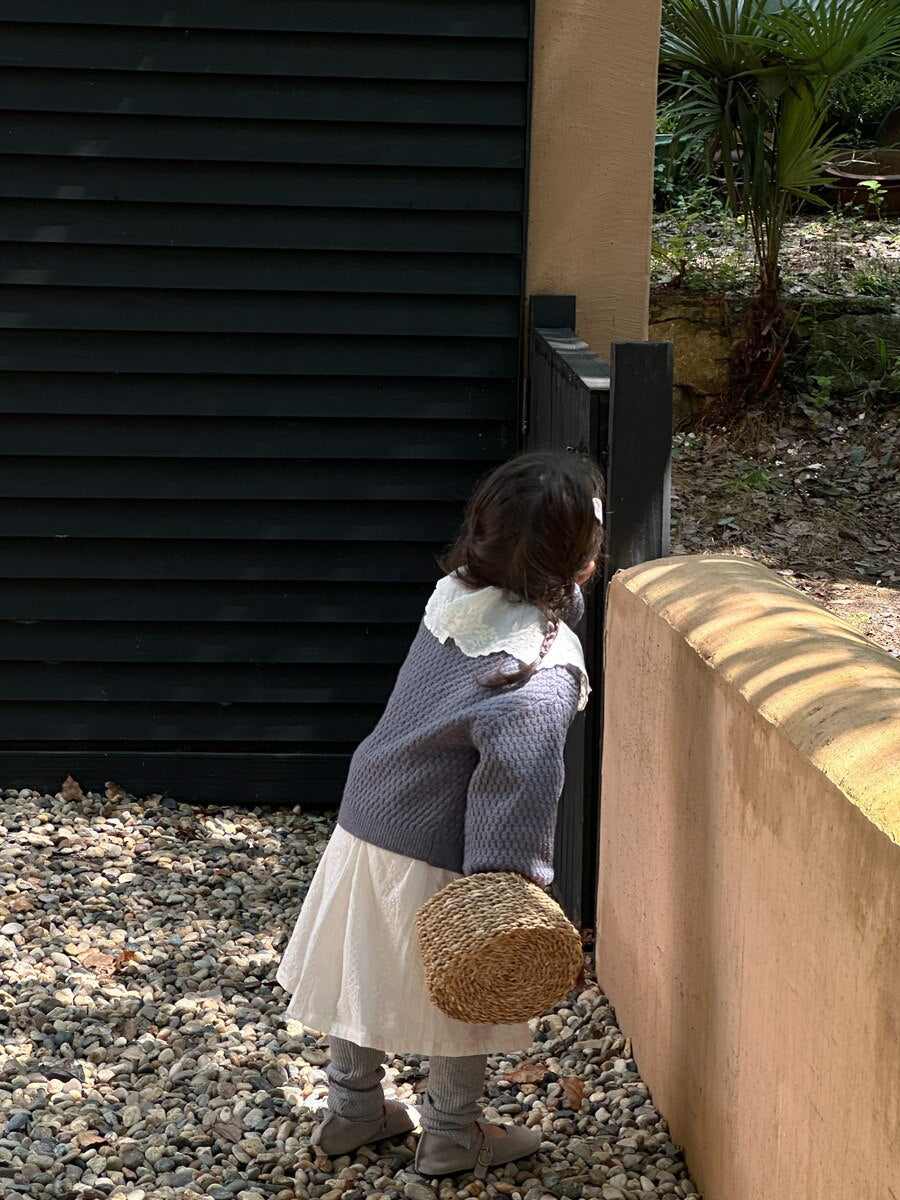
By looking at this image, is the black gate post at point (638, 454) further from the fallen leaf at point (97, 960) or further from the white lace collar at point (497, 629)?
the fallen leaf at point (97, 960)

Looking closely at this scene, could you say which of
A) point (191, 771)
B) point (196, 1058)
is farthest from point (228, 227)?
point (196, 1058)

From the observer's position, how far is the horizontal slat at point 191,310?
426cm

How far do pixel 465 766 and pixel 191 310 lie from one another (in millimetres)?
2402

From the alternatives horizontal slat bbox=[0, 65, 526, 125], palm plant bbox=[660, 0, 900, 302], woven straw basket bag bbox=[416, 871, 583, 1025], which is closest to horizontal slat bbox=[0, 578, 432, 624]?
horizontal slat bbox=[0, 65, 526, 125]

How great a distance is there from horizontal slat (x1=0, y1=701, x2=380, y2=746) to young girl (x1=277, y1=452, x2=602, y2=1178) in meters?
2.01

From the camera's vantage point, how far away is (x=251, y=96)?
414cm

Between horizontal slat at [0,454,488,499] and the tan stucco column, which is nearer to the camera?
the tan stucco column

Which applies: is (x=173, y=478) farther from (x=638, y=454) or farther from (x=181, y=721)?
(x=638, y=454)

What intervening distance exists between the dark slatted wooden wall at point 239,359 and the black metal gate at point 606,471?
0.62 meters

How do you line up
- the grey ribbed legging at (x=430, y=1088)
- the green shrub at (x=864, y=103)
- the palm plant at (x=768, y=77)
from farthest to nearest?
the green shrub at (x=864, y=103) < the palm plant at (x=768, y=77) < the grey ribbed legging at (x=430, y=1088)

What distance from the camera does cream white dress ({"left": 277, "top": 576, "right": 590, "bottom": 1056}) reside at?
2.33 m

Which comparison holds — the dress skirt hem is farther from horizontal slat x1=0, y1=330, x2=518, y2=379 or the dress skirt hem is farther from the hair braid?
horizontal slat x1=0, y1=330, x2=518, y2=379

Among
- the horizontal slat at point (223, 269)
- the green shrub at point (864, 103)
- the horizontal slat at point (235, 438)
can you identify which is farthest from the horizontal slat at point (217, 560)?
the green shrub at point (864, 103)

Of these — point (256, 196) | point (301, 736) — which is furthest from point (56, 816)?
point (256, 196)
